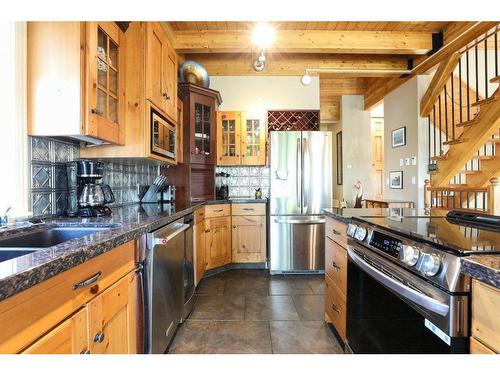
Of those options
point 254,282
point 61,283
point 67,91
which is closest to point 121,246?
point 61,283

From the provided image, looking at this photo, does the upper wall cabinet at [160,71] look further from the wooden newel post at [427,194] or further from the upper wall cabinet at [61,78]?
the wooden newel post at [427,194]

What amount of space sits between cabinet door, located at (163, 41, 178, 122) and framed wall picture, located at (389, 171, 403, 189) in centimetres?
355

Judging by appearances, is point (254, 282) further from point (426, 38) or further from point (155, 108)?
point (426, 38)

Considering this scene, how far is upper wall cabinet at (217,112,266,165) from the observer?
388cm

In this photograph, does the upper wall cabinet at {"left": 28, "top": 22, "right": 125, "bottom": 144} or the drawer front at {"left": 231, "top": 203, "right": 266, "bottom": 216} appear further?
the drawer front at {"left": 231, "top": 203, "right": 266, "bottom": 216}

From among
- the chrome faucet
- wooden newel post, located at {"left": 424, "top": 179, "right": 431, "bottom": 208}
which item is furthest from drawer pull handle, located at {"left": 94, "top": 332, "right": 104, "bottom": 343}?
wooden newel post, located at {"left": 424, "top": 179, "right": 431, "bottom": 208}

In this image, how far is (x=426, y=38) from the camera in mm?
3488

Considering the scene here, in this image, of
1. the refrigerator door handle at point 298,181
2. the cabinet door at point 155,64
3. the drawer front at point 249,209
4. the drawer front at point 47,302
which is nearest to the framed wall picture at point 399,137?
the refrigerator door handle at point 298,181

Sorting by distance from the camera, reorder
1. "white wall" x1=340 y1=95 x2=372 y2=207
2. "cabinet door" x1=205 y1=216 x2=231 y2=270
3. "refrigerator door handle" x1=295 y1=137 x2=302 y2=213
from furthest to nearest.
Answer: "white wall" x1=340 y1=95 x2=372 y2=207 → "refrigerator door handle" x1=295 y1=137 x2=302 y2=213 → "cabinet door" x1=205 y1=216 x2=231 y2=270

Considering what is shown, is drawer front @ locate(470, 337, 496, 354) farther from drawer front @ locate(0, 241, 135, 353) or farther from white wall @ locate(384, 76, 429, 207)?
white wall @ locate(384, 76, 429, 207)

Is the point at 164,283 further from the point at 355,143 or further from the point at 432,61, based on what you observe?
the point at 355,143

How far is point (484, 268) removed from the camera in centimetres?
68

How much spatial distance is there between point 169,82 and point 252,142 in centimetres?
166

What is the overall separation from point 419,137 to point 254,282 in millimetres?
3091
